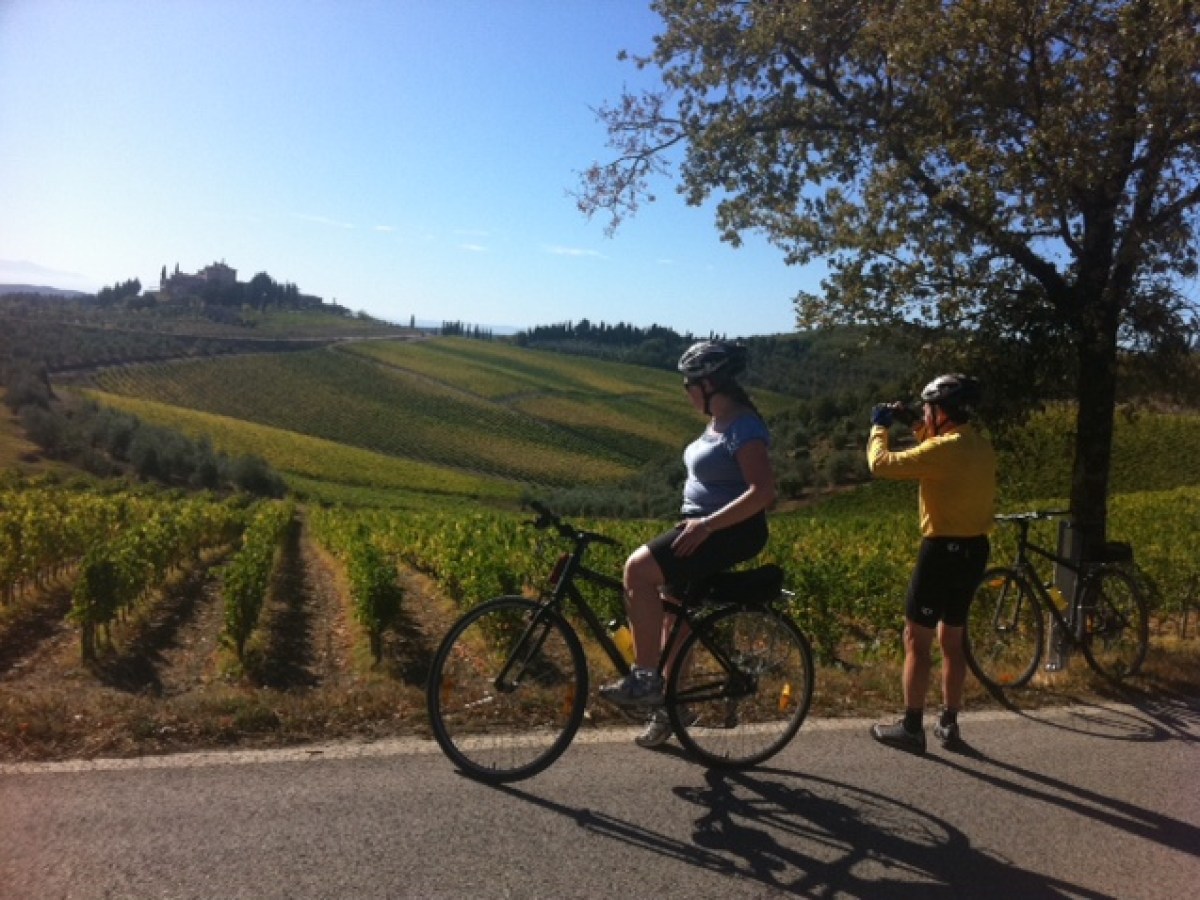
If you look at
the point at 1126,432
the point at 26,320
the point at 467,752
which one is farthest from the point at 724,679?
the point at 26,320

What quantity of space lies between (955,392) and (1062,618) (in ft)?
7.88

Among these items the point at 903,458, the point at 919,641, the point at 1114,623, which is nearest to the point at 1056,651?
the point at 1114,623

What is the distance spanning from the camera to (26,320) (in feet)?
401

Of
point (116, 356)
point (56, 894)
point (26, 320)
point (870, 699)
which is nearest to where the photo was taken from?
point (56, 894)

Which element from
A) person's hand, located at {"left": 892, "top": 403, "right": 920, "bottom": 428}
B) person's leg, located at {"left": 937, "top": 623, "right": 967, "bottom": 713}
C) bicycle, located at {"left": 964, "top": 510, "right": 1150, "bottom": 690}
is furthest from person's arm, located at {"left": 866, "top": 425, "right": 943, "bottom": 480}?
bicycle, located at {"left": 964, "top": 510, "right": 1150, "bottom": 690}

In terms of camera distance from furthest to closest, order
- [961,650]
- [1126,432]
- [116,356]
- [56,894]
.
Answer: [116,356] < [1126,432] < [961,650] < [56,894]

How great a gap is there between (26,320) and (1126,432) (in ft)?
424

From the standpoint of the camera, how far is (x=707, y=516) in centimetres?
450

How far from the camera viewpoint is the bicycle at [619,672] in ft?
14.5

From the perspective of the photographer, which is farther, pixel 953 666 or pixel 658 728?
pixel 953 666

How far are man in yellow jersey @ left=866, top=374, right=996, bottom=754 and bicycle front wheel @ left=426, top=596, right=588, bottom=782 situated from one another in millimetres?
1765

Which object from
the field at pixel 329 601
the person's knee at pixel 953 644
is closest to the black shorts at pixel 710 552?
the field at pixel 329 601

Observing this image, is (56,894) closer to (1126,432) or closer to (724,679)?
(724,679)

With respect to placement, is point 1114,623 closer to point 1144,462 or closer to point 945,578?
point 945,578
